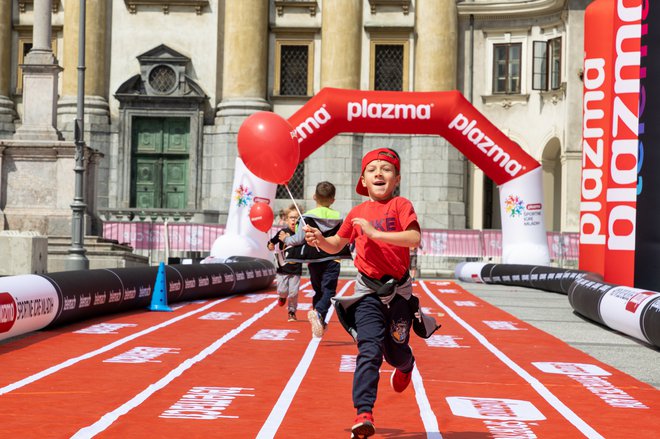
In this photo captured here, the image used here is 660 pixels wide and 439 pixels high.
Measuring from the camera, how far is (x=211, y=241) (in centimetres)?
3647

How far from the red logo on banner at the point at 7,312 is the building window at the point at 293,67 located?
1282 inches

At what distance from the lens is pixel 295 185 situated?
43062mm

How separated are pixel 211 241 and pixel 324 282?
24.4 m

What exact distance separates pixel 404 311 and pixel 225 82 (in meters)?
36.4

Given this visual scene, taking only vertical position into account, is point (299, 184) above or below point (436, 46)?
below

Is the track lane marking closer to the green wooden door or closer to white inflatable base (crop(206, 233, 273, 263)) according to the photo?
white inflatable base (crop(206, 233, 273, 263))

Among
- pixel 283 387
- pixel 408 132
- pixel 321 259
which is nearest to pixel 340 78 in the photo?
pixel 408 132

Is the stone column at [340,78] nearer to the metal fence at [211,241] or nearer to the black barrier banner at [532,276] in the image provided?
the metal fence at [211,241]

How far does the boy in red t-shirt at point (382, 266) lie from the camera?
6637mm

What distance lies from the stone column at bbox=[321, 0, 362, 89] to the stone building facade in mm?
56

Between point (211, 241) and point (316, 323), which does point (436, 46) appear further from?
point (316, 323)

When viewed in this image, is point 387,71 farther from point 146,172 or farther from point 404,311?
point 404,311

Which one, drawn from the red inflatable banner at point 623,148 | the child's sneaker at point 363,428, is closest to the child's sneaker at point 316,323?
the child's sneaker at point 363,428

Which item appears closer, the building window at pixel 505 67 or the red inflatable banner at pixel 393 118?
the red inflatable banner at pixel 393 118
